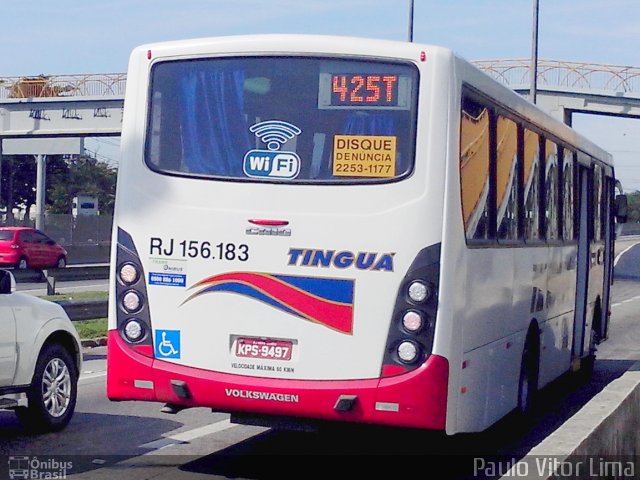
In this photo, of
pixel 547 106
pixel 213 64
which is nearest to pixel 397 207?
pixel 213 64

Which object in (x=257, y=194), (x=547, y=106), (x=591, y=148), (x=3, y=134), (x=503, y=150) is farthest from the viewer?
(x=3, y=134)

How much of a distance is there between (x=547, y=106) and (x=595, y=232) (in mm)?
31492

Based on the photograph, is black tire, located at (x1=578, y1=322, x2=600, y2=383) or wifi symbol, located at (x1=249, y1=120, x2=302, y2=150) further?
black tire, located at (x1=578, y1=322, x2=600, y2=383)

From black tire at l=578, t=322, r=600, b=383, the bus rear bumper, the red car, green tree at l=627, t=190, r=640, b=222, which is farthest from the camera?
green tree at l=627, t=190, r=640, b=222

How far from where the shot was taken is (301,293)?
7.82m

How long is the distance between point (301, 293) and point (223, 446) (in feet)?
7.41

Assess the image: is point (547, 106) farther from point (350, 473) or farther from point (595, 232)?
point (350, 473)

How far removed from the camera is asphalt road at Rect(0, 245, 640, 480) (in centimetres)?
852

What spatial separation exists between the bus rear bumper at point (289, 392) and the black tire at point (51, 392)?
5.31ft

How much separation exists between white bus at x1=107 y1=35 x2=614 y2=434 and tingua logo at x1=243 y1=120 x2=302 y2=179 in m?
0.01

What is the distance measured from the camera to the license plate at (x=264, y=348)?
25.7 feet

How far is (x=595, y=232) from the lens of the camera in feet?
49.9

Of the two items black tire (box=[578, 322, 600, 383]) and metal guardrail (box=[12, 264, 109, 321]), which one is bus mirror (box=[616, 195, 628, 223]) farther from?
metal guardrail (box=[12, 264, 109, 321])

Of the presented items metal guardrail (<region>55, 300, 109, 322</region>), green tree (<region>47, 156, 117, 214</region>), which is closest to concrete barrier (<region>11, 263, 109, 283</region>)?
metal guardrail (<region>55, 300, 109, 322</region>)
